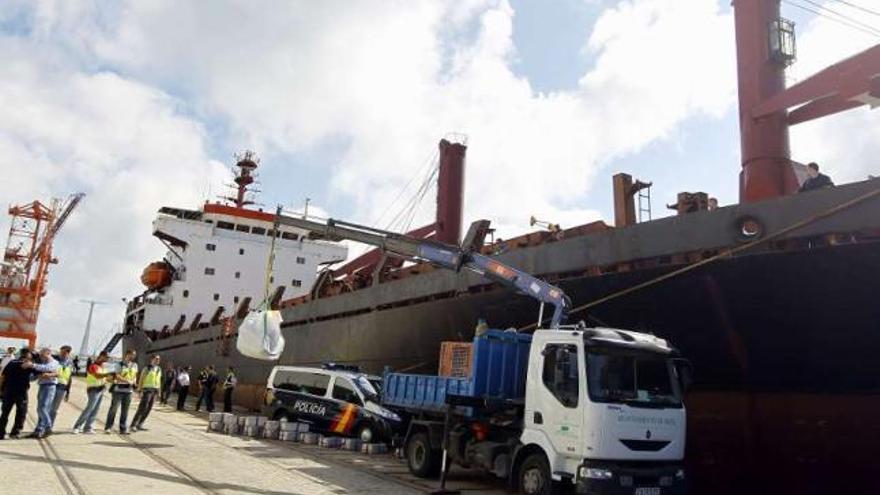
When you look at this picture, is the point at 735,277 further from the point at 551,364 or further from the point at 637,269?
the point at 551,364

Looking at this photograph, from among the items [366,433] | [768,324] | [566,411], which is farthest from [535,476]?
[366,433]

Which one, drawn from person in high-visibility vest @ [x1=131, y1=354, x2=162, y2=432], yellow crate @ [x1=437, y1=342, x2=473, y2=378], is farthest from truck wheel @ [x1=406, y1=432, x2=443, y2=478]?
person in high-visibility vest @ [x1=131, y1=354, x2=162, y2=432]

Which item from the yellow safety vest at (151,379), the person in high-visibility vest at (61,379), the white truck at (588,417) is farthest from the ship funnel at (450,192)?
the person in high-visibility vest at (61,379)

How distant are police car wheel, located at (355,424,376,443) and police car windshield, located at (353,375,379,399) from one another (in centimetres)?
57

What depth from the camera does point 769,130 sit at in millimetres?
10016

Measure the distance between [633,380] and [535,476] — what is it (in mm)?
1566

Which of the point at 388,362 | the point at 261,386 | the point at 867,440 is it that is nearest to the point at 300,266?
the point at 261,386

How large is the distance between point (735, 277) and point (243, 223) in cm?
2694

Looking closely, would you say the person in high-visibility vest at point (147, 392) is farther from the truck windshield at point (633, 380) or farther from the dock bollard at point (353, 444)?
the truck windshield at point (633, 380)

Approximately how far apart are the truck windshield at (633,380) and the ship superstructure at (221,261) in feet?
80.7

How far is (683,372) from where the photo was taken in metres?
7.54

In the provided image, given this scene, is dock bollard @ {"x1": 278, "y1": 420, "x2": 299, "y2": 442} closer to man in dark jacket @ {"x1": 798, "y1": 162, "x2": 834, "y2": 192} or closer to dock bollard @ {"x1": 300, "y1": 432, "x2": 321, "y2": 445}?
dock bollard @ {"x1": 300, "y1": 432, "x2": 321, "y2": 445}

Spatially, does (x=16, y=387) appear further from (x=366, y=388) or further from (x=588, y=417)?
(x=588, y=417)

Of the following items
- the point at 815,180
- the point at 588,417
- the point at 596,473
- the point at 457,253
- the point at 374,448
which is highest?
the point at 815,180
